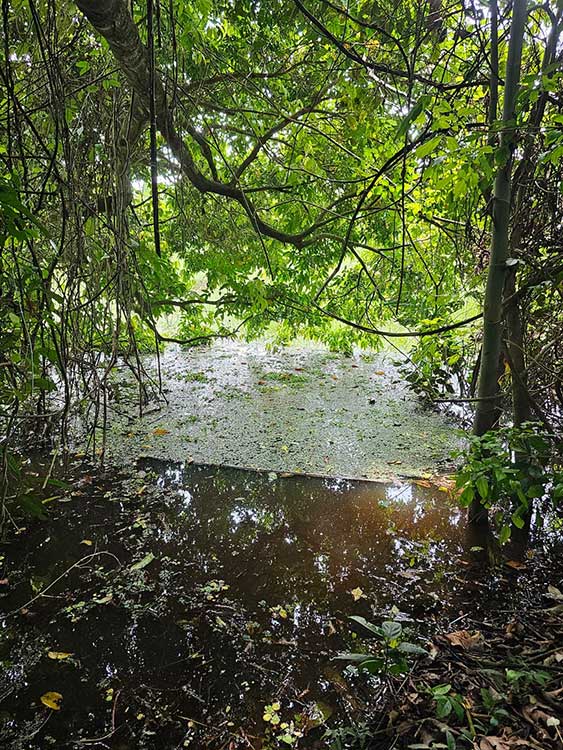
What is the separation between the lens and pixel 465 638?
4.49ft

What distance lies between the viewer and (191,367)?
4.48m

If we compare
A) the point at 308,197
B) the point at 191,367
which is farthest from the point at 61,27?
the point at 191,367

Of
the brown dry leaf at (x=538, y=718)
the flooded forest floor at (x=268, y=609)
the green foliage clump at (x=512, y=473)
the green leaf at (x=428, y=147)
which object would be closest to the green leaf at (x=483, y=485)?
the green foliage clump at (x=512, y=473)

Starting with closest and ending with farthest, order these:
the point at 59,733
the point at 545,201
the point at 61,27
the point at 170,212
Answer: the point at 59,733 < the point at 61,27 < the point at 545,201 < the point at 170,212

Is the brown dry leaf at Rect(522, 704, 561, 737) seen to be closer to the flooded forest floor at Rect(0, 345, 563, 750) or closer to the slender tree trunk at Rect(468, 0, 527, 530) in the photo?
the flooded forest floor at Rect(0, 345, 563, 750)

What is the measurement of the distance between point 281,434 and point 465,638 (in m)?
1.74

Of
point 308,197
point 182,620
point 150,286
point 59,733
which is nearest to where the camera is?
point 59,733

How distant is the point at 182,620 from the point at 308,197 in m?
2.15

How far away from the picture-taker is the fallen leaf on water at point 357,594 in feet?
5.23

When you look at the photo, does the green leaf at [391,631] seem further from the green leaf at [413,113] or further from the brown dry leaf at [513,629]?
the green leaf at [413,113]

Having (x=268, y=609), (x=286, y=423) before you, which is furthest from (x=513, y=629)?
(x=286, y=423)

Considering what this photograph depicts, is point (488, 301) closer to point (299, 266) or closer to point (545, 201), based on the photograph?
point (545, 201)

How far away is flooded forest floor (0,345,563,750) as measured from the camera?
3.72ft

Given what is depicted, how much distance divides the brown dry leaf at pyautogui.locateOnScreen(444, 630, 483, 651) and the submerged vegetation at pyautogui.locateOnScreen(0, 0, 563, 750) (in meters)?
0.01
